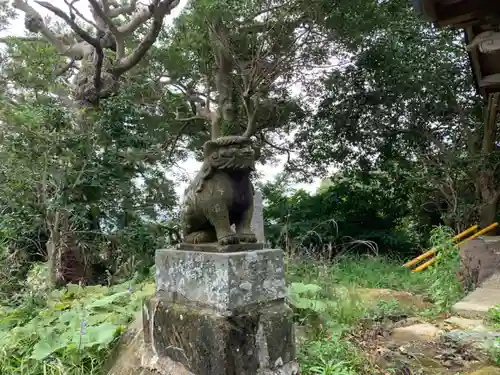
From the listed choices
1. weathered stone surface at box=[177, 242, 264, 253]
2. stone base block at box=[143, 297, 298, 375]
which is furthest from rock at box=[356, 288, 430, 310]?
weathered stone surface at box=[177, 242, 264, 253]

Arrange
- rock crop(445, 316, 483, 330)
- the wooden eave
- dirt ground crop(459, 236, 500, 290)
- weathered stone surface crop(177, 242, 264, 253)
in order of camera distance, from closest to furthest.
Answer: weathered stone surface crop(177, 242, 264, 253) → the wooden eave → rock crop(445, 316, 483, 330) → dirt ground crop(459, 236, 500, 290)

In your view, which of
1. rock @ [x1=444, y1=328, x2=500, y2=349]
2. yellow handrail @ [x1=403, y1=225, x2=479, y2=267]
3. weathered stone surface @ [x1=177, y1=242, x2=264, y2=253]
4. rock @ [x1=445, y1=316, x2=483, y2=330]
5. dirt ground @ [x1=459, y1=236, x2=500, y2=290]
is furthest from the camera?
yellow handrail @ [x1=403, y1=225, x2=479, y2=267]

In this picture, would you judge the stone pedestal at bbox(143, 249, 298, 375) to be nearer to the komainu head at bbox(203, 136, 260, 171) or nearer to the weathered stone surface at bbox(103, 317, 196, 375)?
the weathered stone surface at bbox(103, 317, 196, 375)

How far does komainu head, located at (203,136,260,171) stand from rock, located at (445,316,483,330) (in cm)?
242

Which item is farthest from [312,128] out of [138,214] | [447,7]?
[447,7]

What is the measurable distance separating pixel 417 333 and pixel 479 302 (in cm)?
88

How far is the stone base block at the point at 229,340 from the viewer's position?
1673 millimetres

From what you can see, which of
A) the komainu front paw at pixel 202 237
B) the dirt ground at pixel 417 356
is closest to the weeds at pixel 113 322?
the dirt ground at pixel 417 356

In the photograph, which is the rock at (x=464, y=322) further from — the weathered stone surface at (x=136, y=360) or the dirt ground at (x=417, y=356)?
the weathered stone surface at (x=136, y=360)

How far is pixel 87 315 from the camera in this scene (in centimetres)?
287

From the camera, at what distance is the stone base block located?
167 cm

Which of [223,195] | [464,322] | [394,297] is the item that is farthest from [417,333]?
[223,195]

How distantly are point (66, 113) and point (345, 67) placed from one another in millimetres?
6567

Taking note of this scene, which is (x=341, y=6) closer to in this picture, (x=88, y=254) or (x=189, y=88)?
(x=189, y=88)
